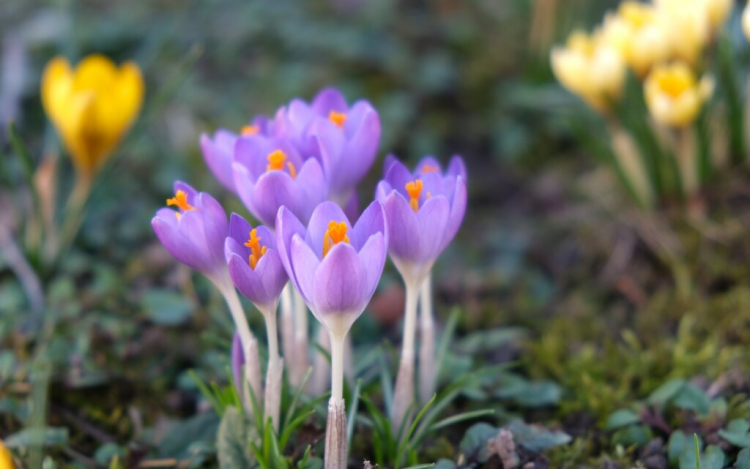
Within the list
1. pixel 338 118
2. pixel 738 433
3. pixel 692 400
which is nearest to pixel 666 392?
pixel 692 400

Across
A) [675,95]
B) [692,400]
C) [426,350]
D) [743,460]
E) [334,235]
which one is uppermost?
[675,95]

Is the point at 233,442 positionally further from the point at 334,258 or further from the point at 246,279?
the point at 334,258

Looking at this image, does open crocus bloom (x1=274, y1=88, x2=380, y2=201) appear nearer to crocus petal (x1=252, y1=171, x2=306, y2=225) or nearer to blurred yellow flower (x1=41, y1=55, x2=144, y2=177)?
crocus petal (x1=252, y1=171, x2=306, y2=225)

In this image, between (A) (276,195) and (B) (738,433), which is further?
(B) (738,433)

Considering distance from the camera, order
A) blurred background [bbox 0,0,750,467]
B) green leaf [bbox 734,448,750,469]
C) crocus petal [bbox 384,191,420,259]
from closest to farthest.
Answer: crocus petal [bbox 384,191,420,259]
green leaf [bbox 734,448,750,469]
blurred background [bbox 0,0,750,467]

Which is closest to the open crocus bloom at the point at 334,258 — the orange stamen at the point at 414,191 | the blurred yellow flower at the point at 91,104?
the orange stamen at the point at 414,191

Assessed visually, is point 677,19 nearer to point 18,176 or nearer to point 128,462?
point 128,462

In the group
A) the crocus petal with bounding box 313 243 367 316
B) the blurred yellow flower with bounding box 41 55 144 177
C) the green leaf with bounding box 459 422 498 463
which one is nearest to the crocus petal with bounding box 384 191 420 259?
the crocus petal with bounding box 313 243 367 316
